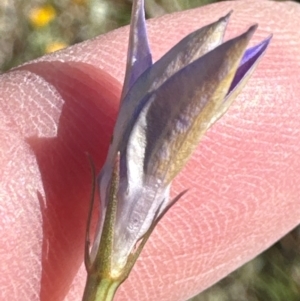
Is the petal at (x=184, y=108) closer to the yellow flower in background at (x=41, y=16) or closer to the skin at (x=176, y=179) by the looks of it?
the skin at (x=176, y=179)

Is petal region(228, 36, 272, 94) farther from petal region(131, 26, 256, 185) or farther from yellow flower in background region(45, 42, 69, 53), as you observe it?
yellow flower in background region(45, 42, 69, 53)

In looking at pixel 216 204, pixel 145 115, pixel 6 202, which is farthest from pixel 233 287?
pixel 145 115

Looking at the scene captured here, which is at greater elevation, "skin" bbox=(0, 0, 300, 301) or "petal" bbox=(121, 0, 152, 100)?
"petal" bbox=(121, 0, 152, 100)

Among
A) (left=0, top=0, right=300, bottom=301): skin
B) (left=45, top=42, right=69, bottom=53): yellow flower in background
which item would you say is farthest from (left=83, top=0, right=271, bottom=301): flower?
(left=45, top=42, right=69, bottom=53): yellow flower in background

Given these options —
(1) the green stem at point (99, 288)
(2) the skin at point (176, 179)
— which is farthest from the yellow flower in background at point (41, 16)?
(1) the green stem at point (99, 288)

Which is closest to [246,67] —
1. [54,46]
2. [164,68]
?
[164,68]
